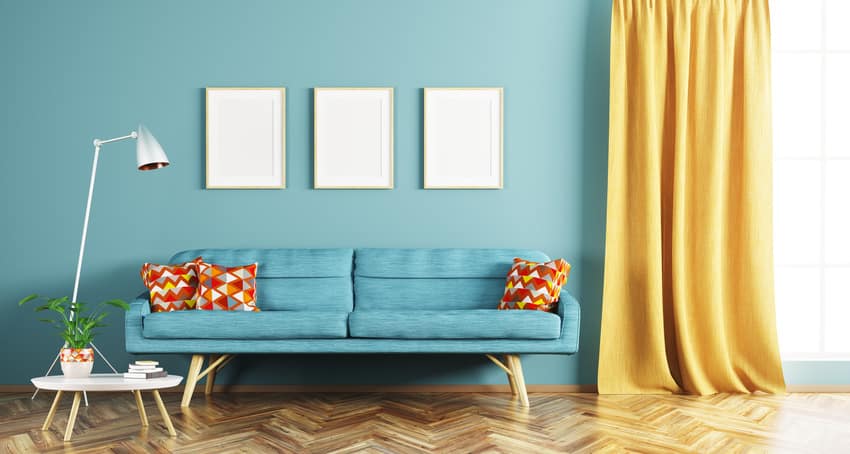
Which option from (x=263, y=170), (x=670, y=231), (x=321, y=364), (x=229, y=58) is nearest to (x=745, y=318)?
(x=670, y=231)

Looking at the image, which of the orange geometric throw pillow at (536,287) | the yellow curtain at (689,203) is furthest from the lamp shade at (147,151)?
the yellow curtain at (689,203)

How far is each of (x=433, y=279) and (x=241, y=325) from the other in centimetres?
109

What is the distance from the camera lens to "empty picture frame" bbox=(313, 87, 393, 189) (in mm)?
4059

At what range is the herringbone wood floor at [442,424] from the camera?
2.74 meters

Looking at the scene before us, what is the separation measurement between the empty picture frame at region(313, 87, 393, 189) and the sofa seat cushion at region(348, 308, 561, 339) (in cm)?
101

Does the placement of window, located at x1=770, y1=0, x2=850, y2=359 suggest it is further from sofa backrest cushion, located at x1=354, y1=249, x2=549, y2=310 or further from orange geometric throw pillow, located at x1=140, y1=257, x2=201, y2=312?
orange geometric throw pillow, located at x1=140, y1=257, x2=201, y2=312

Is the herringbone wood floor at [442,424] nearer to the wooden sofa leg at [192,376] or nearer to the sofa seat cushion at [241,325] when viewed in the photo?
the wooden sofa leg at [192,376]

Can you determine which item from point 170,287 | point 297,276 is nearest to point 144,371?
point 170,287

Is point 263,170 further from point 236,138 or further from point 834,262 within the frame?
point 834,262

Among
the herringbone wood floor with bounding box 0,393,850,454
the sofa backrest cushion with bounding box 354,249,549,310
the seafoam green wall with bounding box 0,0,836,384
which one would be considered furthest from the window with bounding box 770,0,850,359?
the sofa backrest cushion with bounding box 354,249,549,310

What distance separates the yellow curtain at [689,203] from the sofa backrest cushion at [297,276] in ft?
5.05

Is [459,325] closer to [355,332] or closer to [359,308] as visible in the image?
[355,332]

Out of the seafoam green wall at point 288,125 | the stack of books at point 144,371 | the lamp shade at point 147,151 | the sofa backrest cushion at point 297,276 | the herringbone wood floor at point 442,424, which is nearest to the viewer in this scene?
the herringbone wood floor at point 442,424

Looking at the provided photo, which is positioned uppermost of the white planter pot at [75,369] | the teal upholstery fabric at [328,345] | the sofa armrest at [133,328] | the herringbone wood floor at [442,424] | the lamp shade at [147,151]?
the lamp shade at [147,151]
